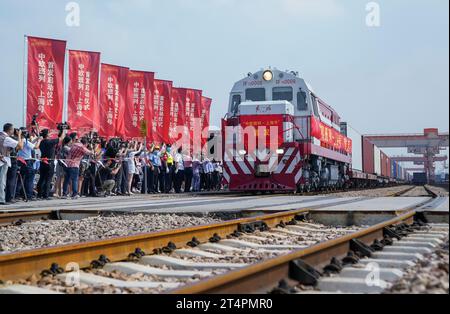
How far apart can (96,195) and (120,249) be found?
9840 mm

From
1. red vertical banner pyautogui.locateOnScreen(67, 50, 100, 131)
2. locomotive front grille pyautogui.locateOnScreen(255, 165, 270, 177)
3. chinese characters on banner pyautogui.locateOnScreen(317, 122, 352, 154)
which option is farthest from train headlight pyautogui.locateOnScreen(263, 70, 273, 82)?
red vertical banner pyautogui.locateOnScreen(67, 50, 100, 131)

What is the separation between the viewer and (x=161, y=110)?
72.4ft

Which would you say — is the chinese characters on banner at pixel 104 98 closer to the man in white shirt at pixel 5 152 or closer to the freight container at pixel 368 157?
the man in white shirt at pixel 5 152

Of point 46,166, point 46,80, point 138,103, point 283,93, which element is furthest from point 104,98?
point 46,166

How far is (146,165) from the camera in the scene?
1561 centimetres

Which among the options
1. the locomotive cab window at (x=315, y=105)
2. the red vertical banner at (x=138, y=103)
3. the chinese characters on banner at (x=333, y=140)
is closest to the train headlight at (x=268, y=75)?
the locomotive cab window at (x=315, y=105)

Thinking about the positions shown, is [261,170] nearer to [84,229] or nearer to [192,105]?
[84,229]

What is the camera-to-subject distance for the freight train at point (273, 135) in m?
13.1

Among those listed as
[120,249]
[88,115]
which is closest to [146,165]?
[88,115]

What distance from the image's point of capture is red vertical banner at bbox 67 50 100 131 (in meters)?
15.6

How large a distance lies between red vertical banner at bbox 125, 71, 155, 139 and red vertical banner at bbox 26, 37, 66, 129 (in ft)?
14.3

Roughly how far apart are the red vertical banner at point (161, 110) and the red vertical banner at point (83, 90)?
16.2 feet

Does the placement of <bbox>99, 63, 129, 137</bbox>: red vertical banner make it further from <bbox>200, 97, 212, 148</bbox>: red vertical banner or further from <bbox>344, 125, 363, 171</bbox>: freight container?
<bbox>344, 125, 363, 171</bbox>: freight container

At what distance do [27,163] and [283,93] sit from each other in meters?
6.84
